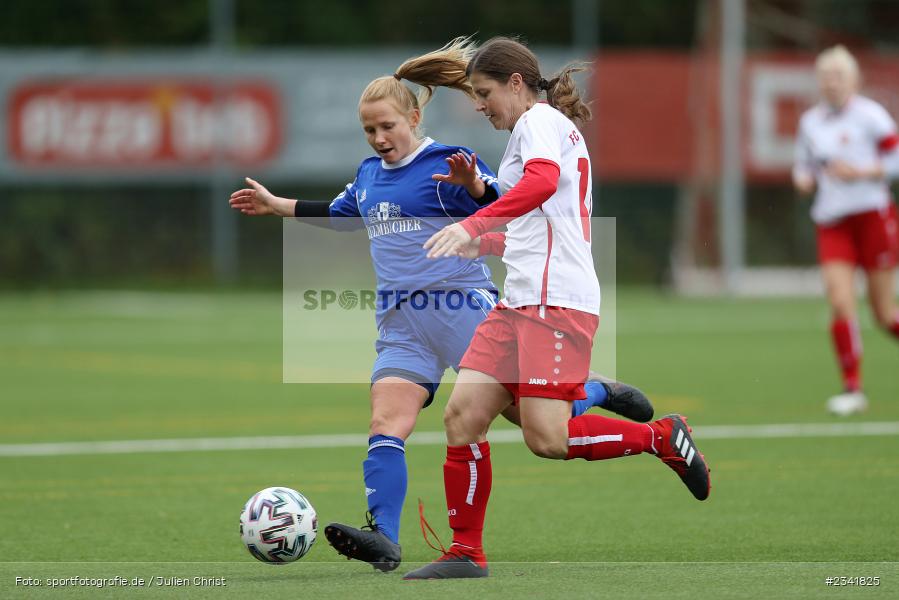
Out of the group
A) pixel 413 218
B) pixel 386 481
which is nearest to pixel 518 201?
pixel 413 218

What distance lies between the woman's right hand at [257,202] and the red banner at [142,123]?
61.7 feet

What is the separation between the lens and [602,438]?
6223 millimetres

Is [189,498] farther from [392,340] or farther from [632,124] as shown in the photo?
[632,124]

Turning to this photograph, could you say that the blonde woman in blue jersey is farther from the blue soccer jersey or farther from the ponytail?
the ponytail

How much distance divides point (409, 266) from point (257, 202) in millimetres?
789

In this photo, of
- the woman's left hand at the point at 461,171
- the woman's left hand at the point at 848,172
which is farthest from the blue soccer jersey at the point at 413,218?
the woman's left hand at the point at 848,172

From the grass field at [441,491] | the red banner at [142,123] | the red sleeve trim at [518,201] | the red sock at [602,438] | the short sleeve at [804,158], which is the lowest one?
the grass field at [441,491]

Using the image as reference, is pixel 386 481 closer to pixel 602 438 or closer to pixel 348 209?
pixel 602 438

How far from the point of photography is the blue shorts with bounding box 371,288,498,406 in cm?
659

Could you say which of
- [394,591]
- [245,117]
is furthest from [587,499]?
[245,117]

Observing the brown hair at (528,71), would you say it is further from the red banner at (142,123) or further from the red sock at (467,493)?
the red banner at (142,123)

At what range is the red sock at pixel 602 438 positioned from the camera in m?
6.17

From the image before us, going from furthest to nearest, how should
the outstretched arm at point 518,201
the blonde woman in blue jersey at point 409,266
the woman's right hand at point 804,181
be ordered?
the woman's right hand at point 804,181 < the blonde woman in blue jersey at point 409,266 < the outstretched arm at point 518,201

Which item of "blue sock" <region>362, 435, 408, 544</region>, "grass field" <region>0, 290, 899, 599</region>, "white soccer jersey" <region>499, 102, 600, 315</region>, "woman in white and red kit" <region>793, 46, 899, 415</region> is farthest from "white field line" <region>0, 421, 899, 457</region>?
"white soccer jersey" <region>499, 102, 600, 315</region>
